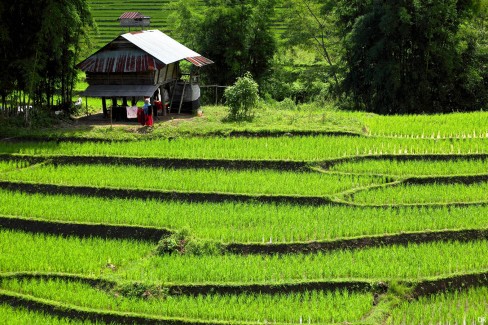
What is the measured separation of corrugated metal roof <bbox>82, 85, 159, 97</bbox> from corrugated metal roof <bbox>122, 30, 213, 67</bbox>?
92 centimetres

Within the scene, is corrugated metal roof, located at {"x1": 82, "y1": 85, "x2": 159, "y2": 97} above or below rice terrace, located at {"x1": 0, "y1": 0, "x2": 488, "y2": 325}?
→ above

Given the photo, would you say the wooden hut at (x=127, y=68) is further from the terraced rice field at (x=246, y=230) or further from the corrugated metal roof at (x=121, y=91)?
the terraced rice field at (x=246, y=230)

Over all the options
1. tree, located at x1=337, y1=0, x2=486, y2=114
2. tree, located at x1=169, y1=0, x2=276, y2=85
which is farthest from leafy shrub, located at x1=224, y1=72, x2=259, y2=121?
tree, located at x1=169, y1=0, x2=276, y2=85

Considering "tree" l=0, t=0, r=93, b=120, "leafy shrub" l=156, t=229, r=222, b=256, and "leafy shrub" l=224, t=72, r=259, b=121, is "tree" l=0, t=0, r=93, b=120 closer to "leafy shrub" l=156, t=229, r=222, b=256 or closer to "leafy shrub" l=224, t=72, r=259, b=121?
"leafy shrub" l=224, t=72, r=259, b=121

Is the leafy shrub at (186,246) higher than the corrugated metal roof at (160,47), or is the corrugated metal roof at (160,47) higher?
the corrugated metal roof at (160,47)

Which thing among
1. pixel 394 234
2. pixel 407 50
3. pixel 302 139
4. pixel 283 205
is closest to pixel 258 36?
pixel 407 50

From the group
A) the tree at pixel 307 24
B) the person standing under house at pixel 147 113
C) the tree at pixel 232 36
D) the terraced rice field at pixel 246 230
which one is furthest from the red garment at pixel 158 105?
the tree at pixel 307 24

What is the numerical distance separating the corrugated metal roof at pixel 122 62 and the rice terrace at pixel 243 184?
5 centimetres

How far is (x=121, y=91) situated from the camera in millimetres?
21344

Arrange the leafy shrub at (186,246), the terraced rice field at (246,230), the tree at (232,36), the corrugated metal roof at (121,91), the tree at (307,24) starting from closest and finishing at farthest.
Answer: the terraced rice field at (246,230) < the leafy shrub at (186,246) < the corrugated metal roof at (121,91) < the tree at (232,36) < the tree at (307,24)

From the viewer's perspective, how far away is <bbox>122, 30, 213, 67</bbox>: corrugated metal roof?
21500mm

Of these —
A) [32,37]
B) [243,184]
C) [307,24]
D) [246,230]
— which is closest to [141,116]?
[32,37]

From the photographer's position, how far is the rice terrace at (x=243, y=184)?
1251cm

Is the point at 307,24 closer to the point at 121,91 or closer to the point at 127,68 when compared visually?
the point at 127,68
